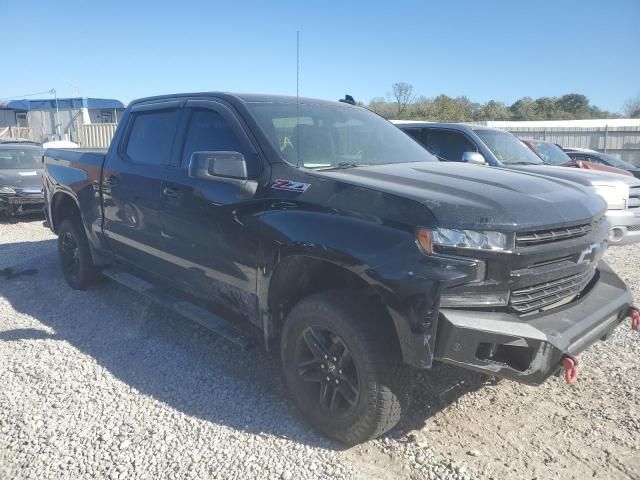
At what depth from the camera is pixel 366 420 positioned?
106 inches

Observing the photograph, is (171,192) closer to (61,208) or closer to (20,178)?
(61,208)

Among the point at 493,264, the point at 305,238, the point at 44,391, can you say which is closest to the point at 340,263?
the point at 305,238

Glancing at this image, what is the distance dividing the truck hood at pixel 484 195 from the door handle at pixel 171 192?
4.24 ft

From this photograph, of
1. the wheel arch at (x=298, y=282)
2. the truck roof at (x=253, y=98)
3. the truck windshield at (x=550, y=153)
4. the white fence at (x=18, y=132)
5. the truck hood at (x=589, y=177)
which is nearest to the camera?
the wheel arch at (x=298, y=282)

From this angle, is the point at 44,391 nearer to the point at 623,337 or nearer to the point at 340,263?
the point at 340,263

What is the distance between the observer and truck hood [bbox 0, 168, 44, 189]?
34.9 ft

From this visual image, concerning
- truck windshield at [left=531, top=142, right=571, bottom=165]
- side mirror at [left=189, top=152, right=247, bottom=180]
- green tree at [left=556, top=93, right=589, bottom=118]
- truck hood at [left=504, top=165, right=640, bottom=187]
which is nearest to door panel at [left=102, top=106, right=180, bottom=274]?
side mirror at [left=189, top=152, right=247, bottom=180]

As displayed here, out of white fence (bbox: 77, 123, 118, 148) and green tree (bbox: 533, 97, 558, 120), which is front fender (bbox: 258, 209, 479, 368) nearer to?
white fence (bbox: 77, 123, 118, 148)

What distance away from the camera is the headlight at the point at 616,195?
6594 millimetres

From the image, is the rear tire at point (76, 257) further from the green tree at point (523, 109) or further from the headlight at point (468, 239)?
the green tree at point (523, 109)

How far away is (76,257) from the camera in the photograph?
5617 millimetres

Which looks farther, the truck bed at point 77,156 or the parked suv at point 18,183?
the parked suv at point 18,183

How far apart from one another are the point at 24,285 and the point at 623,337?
6232 mm

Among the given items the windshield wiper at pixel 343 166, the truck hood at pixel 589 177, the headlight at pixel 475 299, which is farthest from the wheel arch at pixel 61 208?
the truck hood at pixel 589 177
